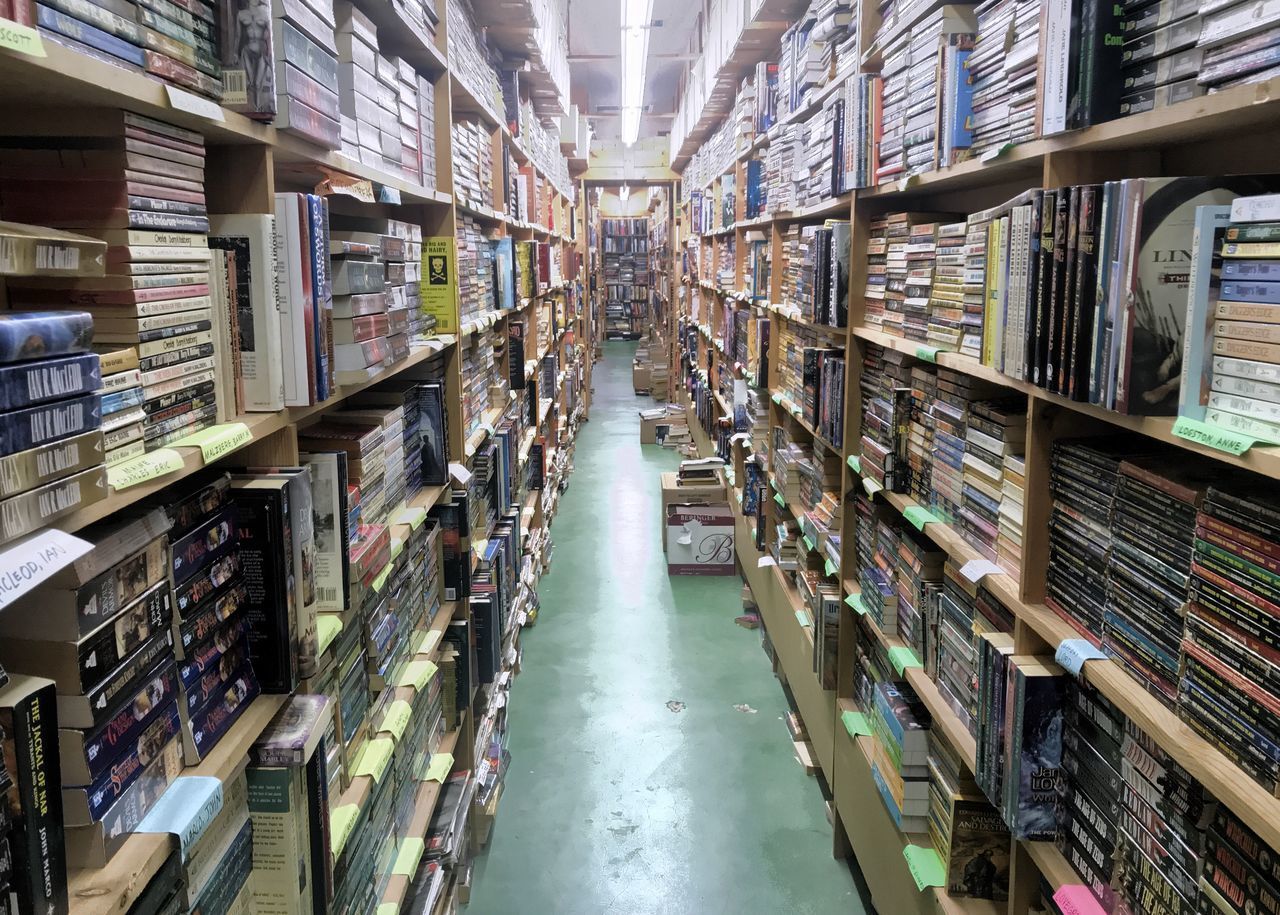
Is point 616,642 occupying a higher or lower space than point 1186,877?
lower

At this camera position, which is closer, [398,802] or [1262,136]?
[1262,136]

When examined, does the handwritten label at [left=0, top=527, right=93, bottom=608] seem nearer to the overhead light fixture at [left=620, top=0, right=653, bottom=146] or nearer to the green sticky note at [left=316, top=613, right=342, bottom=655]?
the green sticky note at [left=316, top=613, right=342, bottom=655]

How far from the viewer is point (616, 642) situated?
4.78 m

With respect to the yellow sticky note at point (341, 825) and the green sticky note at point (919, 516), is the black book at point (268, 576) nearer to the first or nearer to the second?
the yellow sticky note at point (341, 825)

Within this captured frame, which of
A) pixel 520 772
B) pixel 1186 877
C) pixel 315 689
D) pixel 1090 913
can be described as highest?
pixel 315 689

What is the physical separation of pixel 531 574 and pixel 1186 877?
3873mm

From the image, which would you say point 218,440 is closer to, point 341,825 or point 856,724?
point 341,825

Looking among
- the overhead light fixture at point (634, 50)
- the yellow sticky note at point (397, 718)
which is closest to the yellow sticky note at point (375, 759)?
the yellow sticky note at point (397, 718)

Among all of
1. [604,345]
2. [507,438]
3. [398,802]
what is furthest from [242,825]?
[604,345]

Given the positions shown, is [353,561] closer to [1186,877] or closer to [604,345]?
[1186,877]

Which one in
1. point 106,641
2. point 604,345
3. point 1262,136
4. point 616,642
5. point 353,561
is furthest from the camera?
point 604,345

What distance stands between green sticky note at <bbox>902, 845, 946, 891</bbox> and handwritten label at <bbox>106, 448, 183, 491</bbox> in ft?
6.26

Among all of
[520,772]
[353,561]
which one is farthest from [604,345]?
[353,561]

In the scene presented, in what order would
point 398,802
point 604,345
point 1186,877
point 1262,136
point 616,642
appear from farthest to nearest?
1. point 604,345
2. point 616,642
3. point 398,802
4. point 1262,136
5. point 1186,877
